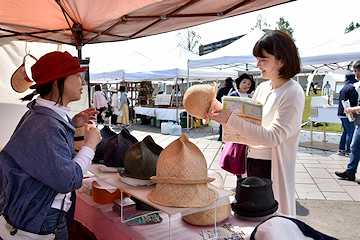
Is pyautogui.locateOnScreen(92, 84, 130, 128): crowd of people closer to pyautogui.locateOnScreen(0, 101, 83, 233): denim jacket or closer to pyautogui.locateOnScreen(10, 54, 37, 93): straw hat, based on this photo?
pyautogui.locateOnScreen(10, 54, 37, 93): straw hat

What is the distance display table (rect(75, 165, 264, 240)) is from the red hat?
684 mm

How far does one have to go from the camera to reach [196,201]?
128cm

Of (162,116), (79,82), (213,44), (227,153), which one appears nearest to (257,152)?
(227,153)

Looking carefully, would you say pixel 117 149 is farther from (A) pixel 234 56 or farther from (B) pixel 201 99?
(A) pixel 234 56

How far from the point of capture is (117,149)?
6.57 ft

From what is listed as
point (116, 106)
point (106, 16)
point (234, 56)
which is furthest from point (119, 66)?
point (106, 16)

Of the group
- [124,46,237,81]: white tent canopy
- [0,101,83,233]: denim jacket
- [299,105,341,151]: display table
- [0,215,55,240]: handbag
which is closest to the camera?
[0,101,83,233]: denim jacket

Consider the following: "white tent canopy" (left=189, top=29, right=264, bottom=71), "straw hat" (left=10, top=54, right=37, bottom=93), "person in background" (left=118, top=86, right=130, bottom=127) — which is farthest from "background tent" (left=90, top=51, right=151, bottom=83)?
"straw hat" (left=10, top=54, right=37, bottom=93)

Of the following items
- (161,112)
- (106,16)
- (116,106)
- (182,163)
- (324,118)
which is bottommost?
(161,112)

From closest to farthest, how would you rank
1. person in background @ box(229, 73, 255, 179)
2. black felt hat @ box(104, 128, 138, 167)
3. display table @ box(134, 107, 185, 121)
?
black felt hat @ box(104, 128, 138, 167) → person in background @ box(229, 73, 255, 179) → display table @ box(134, 107, 185, 121)

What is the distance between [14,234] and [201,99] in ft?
3.81

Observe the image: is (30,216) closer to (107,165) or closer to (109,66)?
(107,165)

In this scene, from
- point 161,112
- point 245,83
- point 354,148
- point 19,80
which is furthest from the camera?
point 161,112

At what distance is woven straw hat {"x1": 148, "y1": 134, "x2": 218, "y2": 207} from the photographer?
1.28 m
